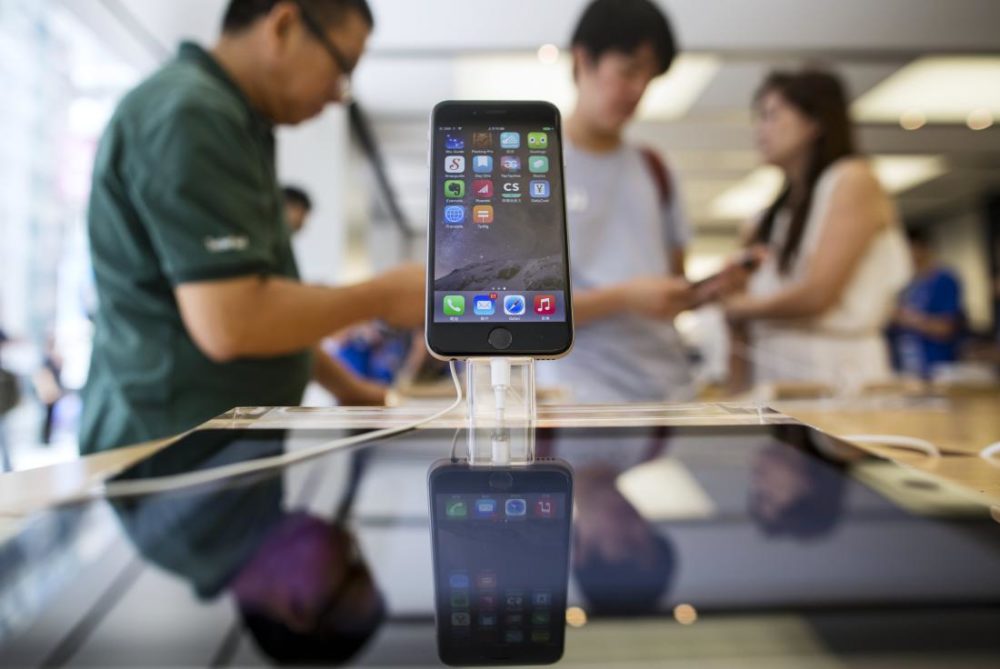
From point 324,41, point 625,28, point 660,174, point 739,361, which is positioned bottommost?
point 739,361

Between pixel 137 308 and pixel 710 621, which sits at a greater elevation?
pixel 137 308

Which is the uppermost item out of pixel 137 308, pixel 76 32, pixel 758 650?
pixel 76 32

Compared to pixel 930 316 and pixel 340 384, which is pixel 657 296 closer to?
pixel 340 384

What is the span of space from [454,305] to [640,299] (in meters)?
0.61

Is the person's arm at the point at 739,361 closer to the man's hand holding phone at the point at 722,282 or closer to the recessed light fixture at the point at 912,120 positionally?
the man's hand holding phone at the point at 722,282

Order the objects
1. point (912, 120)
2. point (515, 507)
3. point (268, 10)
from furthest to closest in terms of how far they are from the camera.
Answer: point (912, 120) → point (268, 10) → point (515, 507)

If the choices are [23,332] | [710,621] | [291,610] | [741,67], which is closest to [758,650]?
[710,621]

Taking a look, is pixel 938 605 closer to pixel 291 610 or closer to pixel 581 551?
pixel 581 551

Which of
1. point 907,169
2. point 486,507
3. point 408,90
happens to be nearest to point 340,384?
point 486,507

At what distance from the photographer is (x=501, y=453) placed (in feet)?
1.80

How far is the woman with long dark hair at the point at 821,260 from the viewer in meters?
1.43

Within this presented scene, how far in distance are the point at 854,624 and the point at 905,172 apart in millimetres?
8717

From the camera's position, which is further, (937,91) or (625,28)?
(937,91)

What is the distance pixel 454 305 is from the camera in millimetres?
637
